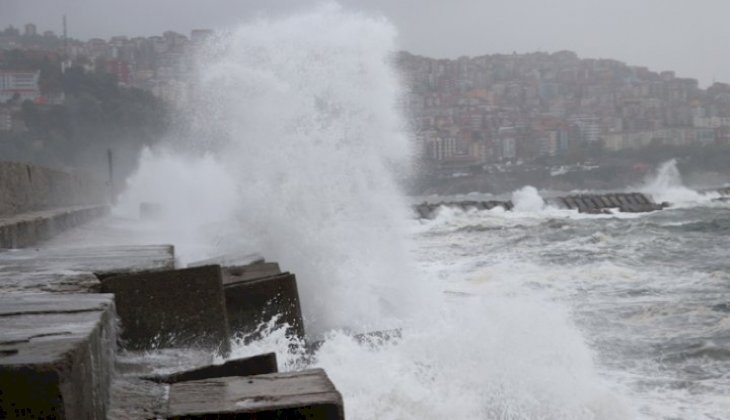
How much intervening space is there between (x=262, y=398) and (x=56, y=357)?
2.12 feet

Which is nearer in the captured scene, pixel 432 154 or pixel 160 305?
pixel 160 305

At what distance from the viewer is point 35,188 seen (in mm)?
11906

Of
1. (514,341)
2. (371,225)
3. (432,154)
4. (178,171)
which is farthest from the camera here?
(432,154)

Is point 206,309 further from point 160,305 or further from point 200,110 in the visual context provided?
point 200,110

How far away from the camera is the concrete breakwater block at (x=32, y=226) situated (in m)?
6.87

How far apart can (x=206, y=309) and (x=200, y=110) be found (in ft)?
43.5

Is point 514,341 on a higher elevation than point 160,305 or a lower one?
lower

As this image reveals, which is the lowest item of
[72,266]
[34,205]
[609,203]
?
[609,203]

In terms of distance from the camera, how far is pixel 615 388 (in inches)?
231

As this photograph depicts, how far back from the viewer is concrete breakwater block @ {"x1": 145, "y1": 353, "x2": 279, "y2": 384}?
3.15 meters

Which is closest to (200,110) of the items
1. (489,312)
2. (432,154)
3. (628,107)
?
(489,312)

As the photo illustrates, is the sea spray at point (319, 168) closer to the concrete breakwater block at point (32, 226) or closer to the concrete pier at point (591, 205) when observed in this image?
the concrete breakwater block at point (32, 226)

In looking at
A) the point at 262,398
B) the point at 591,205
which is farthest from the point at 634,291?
the point at 591,205

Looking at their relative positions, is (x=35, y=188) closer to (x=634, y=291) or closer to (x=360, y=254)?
(x=360, y=254)
